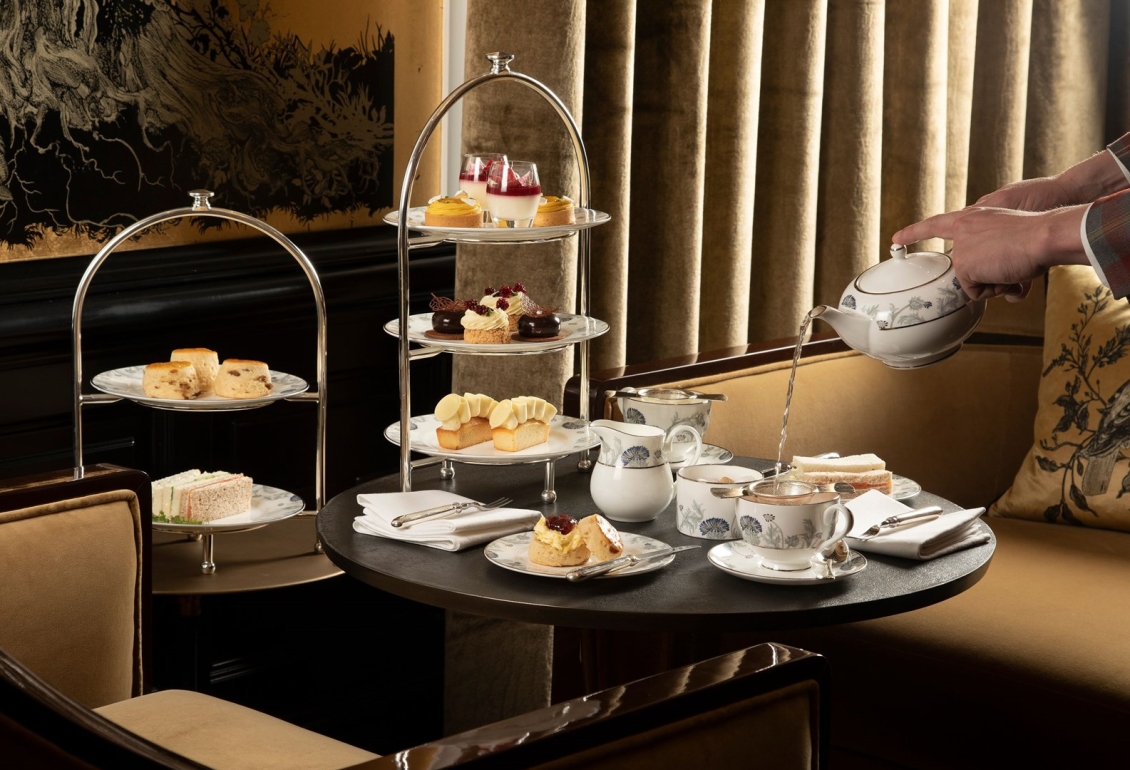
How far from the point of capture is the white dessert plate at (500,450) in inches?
72.0

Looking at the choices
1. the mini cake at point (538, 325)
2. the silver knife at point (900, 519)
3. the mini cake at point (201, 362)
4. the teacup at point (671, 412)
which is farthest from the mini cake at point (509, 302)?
the silver knife at point (900, 519)

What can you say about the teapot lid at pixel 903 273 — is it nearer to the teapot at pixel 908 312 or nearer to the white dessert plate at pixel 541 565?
the teapot at pixel 908 312

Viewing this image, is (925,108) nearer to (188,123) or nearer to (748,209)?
(748,209)

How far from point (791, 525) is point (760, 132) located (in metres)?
1.75

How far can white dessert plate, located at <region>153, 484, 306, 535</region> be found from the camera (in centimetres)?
197

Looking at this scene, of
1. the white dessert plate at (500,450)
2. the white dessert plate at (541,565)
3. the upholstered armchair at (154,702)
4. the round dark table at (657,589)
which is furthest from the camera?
the white dessert plate at (500,450)

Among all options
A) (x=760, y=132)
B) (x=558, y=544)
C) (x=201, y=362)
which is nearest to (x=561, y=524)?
(x=558, y=544)

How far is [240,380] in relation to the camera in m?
2.04

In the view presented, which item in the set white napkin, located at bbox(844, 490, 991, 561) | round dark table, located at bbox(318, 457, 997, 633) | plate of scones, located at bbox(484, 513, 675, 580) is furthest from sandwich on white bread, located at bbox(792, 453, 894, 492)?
plate of scones, located at bbox(484, 513, 675, 580)

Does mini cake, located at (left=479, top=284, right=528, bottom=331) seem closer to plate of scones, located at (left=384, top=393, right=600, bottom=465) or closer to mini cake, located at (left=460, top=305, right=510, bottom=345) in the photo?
mini cake, located at (left=460, top=305, right=510, bottom=345)

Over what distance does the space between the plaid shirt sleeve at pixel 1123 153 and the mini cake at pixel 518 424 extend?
861mm

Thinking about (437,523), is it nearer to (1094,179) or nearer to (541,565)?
(541,565)

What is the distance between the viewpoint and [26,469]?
223 cm

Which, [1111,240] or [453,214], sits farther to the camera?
[453,214]
